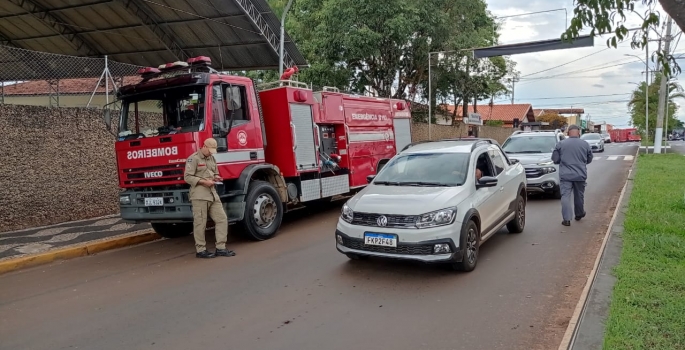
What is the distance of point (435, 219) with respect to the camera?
5793mm

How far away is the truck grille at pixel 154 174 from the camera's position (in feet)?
25.3

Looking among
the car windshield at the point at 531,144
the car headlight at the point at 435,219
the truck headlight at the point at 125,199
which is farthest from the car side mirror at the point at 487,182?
the car windshield at the point at 531,144

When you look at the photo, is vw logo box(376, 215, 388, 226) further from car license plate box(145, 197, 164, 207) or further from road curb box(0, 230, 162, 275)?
road curb box(0, 230, 162, 275)

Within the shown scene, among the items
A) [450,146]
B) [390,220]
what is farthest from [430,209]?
[450,146]

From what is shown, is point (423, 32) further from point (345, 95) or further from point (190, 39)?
point (345, 95)

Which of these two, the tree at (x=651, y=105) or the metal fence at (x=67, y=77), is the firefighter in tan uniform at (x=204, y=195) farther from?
the tree at (x=651, y=105)

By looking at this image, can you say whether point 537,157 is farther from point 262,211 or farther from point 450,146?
point 262,211

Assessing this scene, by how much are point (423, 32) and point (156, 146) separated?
1853cm

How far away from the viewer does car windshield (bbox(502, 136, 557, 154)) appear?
13.0 meters

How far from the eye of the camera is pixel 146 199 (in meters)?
8.14

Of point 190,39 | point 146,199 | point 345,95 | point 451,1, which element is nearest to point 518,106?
point 451,1

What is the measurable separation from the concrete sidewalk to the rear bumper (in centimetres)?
107

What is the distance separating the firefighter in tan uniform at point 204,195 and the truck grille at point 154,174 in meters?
0.44

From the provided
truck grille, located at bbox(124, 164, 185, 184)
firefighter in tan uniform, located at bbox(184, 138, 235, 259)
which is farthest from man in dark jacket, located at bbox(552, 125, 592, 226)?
truck grille, located at bbox(124, 164, 185, 184)
